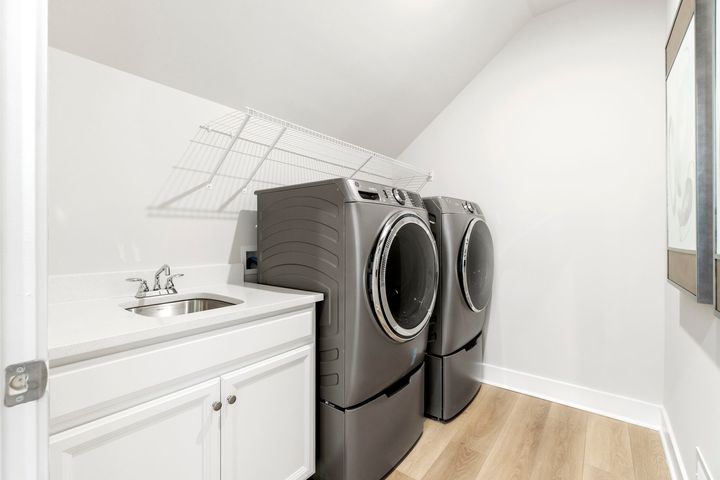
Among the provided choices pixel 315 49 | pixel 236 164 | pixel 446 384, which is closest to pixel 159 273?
pixel 236 164

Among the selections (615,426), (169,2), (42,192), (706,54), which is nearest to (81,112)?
(169,2)

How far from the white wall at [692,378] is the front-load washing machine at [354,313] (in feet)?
3.38

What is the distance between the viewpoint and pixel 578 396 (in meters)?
2.29

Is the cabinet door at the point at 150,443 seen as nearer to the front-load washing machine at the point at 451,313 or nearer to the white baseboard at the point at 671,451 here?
the front-load washing machine at the point at 451,313

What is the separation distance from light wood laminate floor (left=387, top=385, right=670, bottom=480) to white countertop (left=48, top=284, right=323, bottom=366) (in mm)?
1025

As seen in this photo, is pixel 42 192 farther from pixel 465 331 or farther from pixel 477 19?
pixel 477 19

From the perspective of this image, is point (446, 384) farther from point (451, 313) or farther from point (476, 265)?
point (476, 265)

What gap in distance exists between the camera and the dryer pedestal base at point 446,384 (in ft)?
6.64

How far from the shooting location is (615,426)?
81.1 inches

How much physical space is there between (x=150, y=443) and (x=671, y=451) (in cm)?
223

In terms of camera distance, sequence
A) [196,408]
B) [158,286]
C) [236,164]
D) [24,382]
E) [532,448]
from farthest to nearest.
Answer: [236,164] → [532,448] → [158,286] → [196,408] → [24,382]

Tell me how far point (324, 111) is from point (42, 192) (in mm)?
1902

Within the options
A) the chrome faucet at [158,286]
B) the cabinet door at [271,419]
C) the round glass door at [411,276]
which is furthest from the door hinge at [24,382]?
the round glass door at [411,276]

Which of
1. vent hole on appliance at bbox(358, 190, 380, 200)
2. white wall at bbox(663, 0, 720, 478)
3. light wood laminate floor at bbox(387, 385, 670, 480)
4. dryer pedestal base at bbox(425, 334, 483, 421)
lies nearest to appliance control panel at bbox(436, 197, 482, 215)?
vent hole on appliance at bbox(358, 190, 380, 200)
